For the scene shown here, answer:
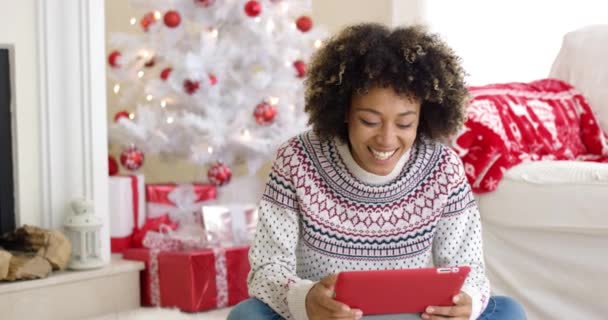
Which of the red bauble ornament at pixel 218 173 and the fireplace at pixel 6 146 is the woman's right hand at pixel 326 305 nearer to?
the fireplace at pixel 6 146

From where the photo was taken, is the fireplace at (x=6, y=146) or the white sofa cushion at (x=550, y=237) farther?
the fireplace at (x=6, y=146)

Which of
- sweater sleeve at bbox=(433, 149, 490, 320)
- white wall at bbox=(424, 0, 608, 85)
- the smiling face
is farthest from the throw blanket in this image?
the smiling face

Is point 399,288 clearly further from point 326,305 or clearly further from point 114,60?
point 114,60

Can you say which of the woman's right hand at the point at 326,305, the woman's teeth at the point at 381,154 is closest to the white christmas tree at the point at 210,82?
the woman's teeth at the point at 381,154

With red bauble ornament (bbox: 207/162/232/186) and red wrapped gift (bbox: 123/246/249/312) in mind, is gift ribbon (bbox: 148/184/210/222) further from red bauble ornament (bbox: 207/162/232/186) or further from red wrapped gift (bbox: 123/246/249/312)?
red wrapped gift (bbox: 123/246/249/312)

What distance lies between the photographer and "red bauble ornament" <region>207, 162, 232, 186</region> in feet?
10.2

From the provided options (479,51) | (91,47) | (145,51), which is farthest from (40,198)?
(479,51)

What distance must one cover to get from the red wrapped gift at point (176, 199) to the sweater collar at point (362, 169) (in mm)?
1522

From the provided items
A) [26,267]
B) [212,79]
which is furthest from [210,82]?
[26,267]

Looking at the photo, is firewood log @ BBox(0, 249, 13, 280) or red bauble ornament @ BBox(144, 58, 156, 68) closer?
firewood log @ BBox(0, 249, 13, 280)

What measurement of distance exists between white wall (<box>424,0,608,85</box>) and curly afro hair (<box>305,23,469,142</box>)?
1988 mm

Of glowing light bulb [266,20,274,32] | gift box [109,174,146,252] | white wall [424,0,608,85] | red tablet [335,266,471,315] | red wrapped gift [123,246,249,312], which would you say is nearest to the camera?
red tablet [335,266,471,315]

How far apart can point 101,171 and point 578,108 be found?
1418 millimetres

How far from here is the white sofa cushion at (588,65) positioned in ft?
9.20
